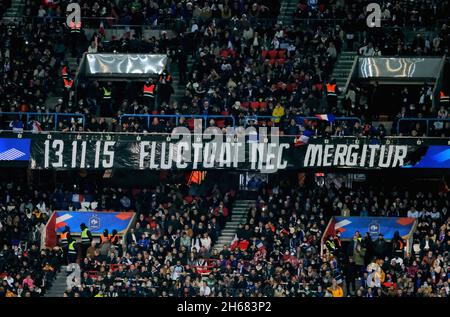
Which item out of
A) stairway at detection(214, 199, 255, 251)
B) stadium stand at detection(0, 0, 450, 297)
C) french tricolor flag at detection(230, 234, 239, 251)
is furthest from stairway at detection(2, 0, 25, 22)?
french tricolor flag at detection(230, 234, 239, 251)

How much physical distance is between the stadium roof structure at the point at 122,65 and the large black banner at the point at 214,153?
366 centimetres

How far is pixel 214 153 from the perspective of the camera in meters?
37.5

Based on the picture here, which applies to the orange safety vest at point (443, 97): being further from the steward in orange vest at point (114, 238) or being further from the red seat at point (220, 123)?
the steward in orange vest at point (114, 238)

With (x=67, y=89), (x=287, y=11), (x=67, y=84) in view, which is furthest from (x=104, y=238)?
(x=287, y=11)

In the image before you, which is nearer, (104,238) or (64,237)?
(64,237)

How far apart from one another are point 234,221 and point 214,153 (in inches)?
85.7

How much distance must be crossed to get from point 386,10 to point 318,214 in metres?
7.80

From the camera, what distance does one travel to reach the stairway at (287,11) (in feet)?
139

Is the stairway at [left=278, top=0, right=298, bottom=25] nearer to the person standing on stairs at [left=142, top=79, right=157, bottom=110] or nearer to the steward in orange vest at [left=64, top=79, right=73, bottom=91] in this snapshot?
the person standing on stairs at [left=142, top=79, right=157, bottom=110]

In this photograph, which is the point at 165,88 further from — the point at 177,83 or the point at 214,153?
the point at 214,153

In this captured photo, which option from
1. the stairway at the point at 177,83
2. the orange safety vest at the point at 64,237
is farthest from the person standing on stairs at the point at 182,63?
the orange safety vest at the point at 64,237

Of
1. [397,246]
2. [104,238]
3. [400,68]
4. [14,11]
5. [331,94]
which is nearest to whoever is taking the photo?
[397,246]

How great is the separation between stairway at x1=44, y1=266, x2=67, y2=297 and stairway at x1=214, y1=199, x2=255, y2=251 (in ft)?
13.9

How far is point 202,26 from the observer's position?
41.4m
